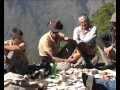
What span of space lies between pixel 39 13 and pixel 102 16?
44.0 inches

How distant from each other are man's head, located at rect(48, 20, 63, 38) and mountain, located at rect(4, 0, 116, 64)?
1.51 ft

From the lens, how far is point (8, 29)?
623 centimetres

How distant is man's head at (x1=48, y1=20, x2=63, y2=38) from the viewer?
5.93 m

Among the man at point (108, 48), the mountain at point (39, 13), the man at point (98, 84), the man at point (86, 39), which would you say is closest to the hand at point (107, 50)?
the man at point (108, 48)

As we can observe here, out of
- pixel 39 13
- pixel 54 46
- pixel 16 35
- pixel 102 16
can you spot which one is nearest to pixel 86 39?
pixel 54 46

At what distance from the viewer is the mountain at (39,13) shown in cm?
660

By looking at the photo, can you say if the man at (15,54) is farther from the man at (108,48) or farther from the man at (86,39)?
the man at (108,48)

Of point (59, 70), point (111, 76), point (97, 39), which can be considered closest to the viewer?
point (111, 76)

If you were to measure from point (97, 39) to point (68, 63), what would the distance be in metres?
0.73

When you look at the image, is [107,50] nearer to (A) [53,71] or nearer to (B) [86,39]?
(B) [86,39]

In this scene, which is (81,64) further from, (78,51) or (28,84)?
(28,84)

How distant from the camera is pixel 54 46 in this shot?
5.98m

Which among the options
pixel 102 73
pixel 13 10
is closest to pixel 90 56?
pixel 102 73

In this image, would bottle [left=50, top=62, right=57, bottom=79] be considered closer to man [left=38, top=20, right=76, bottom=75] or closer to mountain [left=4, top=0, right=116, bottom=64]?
man [left=38, top=20, right=76, bottom=75]
